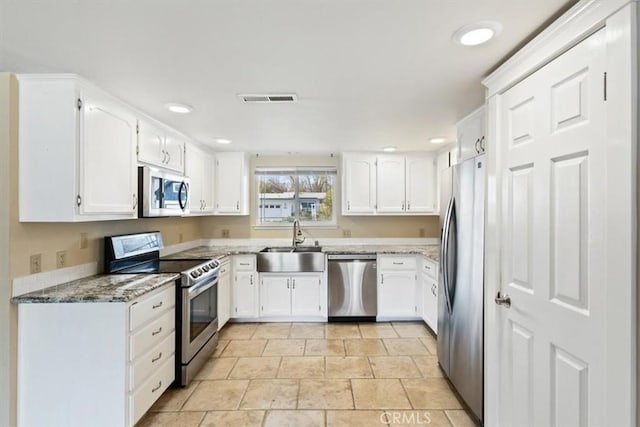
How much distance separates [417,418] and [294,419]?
853mm

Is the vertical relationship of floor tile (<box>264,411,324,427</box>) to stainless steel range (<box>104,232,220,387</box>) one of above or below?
below

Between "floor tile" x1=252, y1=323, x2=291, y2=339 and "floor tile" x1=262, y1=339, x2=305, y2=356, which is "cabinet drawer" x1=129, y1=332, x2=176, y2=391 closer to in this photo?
"floor tile" x1=262, y1=339, x2=305, y2=356

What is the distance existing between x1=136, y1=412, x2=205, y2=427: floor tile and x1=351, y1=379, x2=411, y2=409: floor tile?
1.15 metres

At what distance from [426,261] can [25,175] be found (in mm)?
3649

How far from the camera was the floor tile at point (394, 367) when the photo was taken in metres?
2.68

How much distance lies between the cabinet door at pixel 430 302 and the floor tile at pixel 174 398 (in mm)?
2500

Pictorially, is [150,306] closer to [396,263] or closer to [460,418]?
[460,418]

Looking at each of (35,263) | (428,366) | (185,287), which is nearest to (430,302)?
(428,366)

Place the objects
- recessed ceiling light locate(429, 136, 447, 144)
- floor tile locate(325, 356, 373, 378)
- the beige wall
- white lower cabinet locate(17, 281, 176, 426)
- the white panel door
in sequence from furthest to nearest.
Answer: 1. the beige wall
2. recessed ceiling light locate(429, 136, 447, 144)
3. floor tile locate(325, 356, 373, 378)
4. white lower cabinet locate(17, 281, 176, 426)
5. the white panel door

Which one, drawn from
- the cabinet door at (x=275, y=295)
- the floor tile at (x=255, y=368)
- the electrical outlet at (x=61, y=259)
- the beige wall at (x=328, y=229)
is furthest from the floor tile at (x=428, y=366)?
the electrical outlet at (x=61, y=259)

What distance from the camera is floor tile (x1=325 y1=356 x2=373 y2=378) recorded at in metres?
2.68

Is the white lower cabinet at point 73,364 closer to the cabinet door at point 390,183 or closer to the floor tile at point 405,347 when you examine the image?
the floor tile at point 405,347

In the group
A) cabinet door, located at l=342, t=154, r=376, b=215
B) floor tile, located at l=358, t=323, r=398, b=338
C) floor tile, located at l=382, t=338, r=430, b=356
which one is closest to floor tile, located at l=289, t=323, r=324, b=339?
floor tile, located at l=358, t=323, r=398, b=338

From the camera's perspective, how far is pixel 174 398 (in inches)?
93.7
